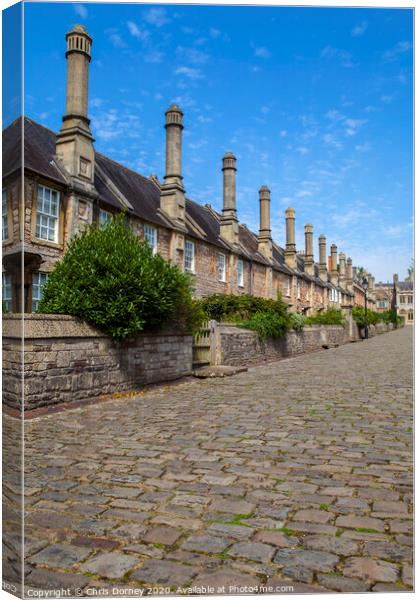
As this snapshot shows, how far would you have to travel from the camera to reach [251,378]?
12836mm

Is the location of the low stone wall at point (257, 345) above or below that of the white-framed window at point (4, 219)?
below

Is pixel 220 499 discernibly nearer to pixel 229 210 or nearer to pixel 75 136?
pixel 75 136

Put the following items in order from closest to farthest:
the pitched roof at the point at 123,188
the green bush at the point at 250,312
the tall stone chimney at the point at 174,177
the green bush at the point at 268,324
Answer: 1. the pitched roof at the point at 123,188
2. the green bush at the point at 268,324
3. the green bush at the point at 250,312
4. the tall stone chimney at the point at 174,177

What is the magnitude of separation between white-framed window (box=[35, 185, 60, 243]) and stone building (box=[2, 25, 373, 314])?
0.03 meters

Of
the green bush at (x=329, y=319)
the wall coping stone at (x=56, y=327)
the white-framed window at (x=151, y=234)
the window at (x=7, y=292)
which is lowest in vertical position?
the green bush at (x=329, y=319)

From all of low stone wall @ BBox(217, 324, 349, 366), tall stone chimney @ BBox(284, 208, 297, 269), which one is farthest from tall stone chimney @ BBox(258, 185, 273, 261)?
low stone wall @ BBox(217, 324, 349, 366)

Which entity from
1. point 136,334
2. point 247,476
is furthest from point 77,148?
point 247,476

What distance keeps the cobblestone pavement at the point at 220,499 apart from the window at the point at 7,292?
18.1 inches

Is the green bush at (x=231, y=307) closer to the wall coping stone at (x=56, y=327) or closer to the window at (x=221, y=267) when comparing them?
the window at (x=221, y=267)

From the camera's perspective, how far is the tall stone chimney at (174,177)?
76.4 feet

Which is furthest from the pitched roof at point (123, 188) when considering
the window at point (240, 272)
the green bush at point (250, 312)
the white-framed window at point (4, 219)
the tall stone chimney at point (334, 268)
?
the tall stone chimney at point (334, 268)

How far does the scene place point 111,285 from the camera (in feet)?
30.7

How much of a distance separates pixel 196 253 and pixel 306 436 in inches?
823

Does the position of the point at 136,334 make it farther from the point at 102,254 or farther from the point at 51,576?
the point at 51,576
